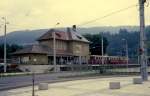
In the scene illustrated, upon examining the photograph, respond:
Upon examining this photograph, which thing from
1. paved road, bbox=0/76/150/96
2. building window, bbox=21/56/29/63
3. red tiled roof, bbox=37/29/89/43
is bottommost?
paved road, bbox=0/76/150/96

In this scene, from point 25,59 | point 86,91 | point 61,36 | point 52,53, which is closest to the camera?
point 86,91

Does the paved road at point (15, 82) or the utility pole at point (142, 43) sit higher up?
the utility pole at point (142, 43)

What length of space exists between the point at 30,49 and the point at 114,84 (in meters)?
60.5

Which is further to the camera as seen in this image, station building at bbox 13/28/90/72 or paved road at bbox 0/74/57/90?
station building at bbox 13/28/90/72

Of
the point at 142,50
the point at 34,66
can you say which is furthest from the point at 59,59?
the point at 142,50

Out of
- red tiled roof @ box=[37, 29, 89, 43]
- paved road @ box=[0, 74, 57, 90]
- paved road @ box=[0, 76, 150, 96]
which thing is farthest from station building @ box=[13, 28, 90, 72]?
paved road @ box=[0, 76, 150, 96]

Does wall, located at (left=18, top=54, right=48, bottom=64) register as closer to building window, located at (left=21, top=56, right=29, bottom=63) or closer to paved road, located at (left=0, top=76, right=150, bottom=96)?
building window, located at (left=21, top=56, right=29, bottom=63)

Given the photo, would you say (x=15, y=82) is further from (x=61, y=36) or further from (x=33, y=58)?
(x=61, y=36)

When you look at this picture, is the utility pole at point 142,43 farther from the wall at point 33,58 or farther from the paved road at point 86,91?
the wall at point 33,58

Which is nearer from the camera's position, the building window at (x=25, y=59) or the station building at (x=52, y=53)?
the station building at (x=52, y=53)

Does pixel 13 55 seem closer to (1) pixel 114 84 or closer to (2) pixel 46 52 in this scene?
(2) pixel 46 52

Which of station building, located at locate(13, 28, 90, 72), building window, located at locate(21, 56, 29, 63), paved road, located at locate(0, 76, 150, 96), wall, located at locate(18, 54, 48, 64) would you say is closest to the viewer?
paved road, located at locate(0, 76, 150, 96)

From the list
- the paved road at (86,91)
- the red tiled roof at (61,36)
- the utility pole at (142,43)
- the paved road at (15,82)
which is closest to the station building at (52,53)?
the red tiled roof at (61,36)

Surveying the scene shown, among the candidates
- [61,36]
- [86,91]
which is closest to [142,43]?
[86,91]
